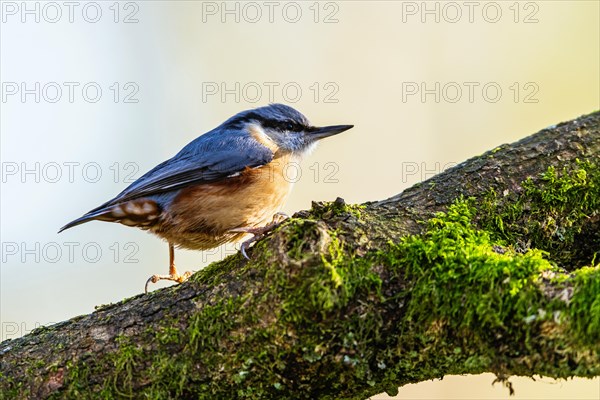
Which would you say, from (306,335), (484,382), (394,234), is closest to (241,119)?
(394,234)

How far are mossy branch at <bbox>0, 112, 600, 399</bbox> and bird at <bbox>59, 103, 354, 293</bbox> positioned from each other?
1.16 meters

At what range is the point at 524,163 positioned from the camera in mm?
2918

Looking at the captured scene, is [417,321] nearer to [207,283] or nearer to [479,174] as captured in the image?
[207,283]

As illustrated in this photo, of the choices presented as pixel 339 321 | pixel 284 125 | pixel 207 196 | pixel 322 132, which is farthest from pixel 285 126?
pixel 339 321

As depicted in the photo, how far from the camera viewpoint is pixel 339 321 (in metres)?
2.03

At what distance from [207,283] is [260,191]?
4.55 feet

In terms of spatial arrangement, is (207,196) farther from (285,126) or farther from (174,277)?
(285,126)

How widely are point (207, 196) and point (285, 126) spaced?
2.86ft

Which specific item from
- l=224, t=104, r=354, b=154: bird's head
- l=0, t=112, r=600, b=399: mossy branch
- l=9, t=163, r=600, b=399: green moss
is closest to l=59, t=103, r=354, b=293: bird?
l=224, t=104, r=354, b=154: bird's head

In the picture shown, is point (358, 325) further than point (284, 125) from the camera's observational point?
No

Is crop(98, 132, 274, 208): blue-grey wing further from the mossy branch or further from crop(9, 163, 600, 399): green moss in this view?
crop(9, 163, 600, 399): green moss

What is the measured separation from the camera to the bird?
3652 mm

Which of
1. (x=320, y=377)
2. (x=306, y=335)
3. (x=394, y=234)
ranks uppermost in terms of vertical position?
(x=394, y=234)

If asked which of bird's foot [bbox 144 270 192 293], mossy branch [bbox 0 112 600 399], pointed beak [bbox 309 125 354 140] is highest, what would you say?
pointed beak [bbox 309 125 354 140]
